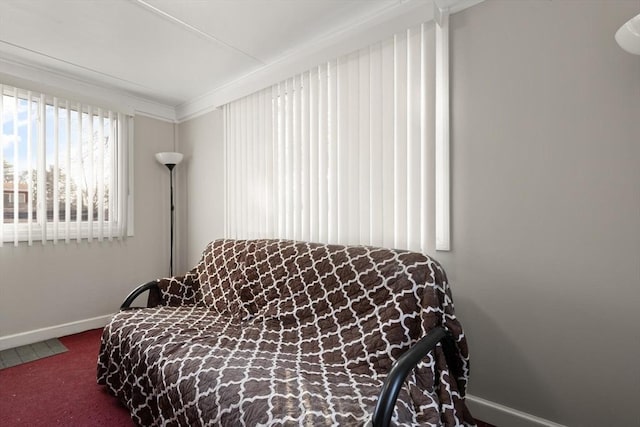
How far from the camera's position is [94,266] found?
3.16 metres

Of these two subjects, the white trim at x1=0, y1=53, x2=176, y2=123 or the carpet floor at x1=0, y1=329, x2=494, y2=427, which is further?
the white trim at x1=0, y1=53, x2=176, y2=123

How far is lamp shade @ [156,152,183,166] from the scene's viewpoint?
341cm

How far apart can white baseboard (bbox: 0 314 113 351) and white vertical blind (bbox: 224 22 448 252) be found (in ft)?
5.64

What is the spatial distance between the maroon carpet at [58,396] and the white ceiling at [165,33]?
7.91 feet

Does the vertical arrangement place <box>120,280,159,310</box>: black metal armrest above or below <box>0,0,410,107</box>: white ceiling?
below

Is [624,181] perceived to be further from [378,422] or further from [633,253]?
[378,422]

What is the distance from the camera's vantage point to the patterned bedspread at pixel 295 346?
49.4 inches

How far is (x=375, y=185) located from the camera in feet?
7.04

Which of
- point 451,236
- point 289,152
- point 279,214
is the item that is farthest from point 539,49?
point 279,214

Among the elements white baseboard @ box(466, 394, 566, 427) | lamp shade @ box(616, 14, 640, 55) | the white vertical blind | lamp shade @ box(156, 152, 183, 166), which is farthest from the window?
lamp shade @ box(616, 14, 640, 55)

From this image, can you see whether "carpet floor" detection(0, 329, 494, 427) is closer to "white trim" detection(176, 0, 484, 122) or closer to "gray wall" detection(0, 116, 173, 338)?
"gray wall" detection(0, 116, 173, 338)

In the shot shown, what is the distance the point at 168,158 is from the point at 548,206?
336 cm

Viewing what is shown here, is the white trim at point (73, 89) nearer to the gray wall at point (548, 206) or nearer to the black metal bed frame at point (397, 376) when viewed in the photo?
the gray wall at point (548, 206)

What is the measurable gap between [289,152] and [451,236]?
4.70ft
